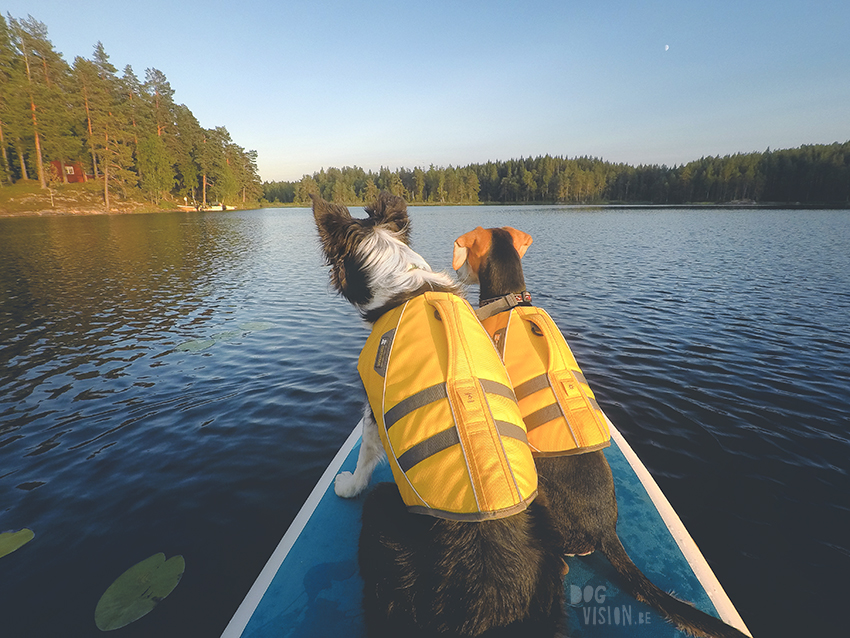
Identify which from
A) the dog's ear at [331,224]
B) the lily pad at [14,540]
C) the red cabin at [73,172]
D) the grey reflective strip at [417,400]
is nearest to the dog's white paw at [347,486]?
the grey reflective strip at [417,400]

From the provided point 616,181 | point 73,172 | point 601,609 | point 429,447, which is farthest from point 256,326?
point 616,181

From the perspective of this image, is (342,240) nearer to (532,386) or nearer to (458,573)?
(532,386)

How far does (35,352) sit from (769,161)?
15824 centimetres

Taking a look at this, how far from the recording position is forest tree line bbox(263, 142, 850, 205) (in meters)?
102

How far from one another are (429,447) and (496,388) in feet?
1.81

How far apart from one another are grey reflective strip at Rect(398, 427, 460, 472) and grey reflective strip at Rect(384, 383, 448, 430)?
0.66 feet

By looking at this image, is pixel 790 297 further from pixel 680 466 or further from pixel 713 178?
pixel 713 178

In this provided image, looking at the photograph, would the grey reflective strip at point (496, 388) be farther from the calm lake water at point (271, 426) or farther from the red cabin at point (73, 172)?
the red cabin at point (73, 172)

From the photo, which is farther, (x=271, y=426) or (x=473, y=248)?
(x=271, y=426)

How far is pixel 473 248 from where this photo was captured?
4020mm

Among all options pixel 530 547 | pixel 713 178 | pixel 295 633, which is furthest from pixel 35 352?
pixel 713 178

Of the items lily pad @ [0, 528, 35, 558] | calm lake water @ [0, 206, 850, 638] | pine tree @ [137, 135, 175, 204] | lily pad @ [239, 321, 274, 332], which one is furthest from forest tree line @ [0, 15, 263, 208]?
lily pad @ [0, 528, 35, 558]

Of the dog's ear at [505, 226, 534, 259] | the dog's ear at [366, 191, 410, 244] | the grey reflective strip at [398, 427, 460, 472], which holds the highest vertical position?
the dog's ear at [366, 191, 410, 244]

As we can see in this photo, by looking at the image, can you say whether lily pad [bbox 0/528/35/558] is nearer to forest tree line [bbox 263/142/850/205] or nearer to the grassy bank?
the grassy bank
